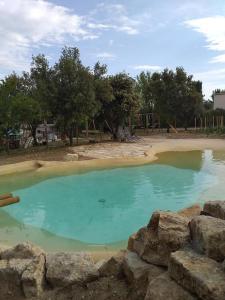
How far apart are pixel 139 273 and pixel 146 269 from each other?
8cm

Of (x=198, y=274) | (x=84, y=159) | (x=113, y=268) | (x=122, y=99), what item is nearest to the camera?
(x=198, y=274)

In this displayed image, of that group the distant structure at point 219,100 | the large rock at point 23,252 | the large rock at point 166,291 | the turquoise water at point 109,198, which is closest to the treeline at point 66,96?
the turquoise water at point 109,198

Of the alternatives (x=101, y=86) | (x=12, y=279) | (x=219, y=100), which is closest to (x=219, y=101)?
(x=219, y=100)

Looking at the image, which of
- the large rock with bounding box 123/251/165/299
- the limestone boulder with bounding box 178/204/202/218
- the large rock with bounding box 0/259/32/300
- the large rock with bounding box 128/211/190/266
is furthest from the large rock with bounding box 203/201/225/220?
the limestone boulder with bounding box 178/204/202/218

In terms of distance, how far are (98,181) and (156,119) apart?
2433cm

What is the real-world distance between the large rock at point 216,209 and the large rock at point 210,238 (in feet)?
1.95

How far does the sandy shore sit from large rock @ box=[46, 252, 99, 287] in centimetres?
1272

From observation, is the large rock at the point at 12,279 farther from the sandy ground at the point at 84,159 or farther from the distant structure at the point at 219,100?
the distant structure at the point at 219,100

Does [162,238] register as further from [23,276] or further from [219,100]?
[219,100]

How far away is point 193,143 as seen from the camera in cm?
2659

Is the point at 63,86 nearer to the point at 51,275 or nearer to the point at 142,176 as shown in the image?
the point at 142,176

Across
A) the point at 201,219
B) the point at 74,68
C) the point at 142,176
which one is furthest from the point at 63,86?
the point at 201,219

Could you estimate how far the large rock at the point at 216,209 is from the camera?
412 centimetres

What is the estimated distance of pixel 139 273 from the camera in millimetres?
3723
